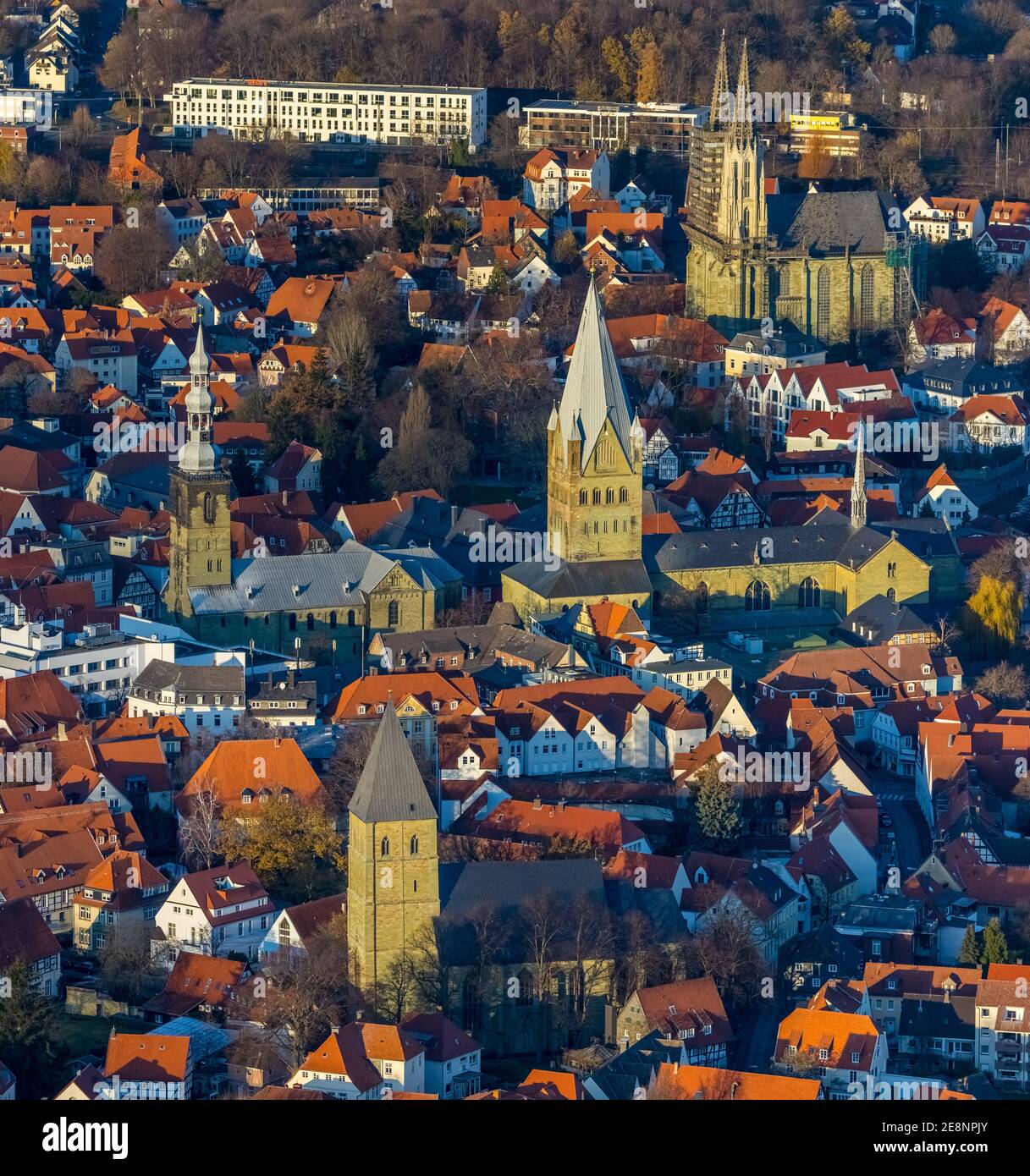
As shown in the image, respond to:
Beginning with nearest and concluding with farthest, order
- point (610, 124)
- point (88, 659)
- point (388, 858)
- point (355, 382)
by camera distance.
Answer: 1. point (388, 858)
2. point (88, 659)
3. point (355, 382)
4. point (610, 124)

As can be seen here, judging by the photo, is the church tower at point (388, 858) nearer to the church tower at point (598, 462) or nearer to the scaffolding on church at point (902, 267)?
the church tower at point (598, 462)

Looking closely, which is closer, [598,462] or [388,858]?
[388,858]

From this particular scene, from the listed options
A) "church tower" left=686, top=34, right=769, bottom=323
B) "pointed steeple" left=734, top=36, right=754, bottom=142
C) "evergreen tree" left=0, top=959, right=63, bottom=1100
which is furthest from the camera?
"pointed steeple" left=734, top=36, right=754, bottom=142

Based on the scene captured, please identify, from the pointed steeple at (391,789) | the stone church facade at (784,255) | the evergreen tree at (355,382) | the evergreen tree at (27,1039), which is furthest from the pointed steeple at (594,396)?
the evergreen tree at (27,1039)

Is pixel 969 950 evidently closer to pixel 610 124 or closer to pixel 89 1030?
pixel 89 1030

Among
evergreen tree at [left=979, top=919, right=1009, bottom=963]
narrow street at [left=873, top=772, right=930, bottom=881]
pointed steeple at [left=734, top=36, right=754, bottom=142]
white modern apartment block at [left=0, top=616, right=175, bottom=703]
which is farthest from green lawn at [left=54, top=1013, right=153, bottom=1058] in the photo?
pointed steeple at [left=734, top=36, right=754, bottom=142]

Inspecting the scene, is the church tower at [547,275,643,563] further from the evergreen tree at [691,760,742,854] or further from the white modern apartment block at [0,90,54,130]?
the white modern apartment block at [0,90,54,130]

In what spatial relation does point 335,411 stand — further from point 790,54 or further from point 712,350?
point 790,54

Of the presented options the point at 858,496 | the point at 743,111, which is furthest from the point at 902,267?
the point at 858,496
